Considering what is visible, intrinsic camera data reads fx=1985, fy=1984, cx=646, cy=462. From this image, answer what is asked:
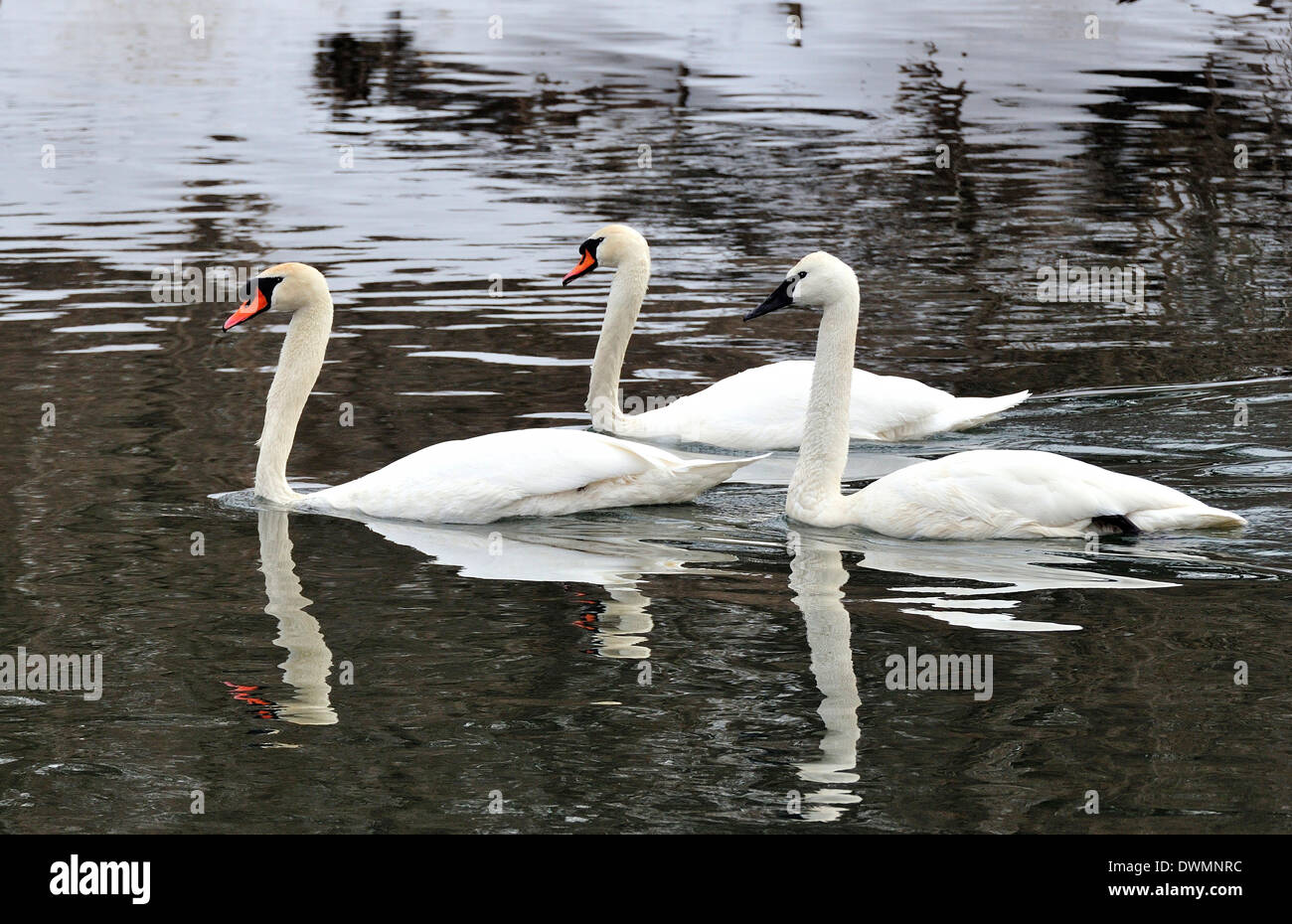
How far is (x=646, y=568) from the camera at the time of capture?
9.00m

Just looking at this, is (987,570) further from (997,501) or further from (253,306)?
(253,306)

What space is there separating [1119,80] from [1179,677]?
96.0 ft

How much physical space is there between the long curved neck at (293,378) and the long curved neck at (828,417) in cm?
262

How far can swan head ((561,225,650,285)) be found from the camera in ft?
42.5

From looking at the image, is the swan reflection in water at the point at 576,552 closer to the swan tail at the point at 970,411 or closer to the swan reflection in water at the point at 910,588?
the swan reflection in water at the point at 910,588

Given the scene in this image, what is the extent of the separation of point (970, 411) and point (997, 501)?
8.53 ft

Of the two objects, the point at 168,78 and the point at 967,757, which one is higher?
the point at 168,78

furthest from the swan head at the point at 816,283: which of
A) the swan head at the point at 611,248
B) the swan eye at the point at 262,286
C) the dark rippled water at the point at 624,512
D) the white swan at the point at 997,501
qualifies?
the swan head at the point at 611,248

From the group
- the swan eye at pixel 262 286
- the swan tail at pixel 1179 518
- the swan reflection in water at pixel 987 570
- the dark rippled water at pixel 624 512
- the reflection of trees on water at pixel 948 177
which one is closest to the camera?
the dark rippled water at pixel 624 512

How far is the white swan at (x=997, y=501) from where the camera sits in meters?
9.12

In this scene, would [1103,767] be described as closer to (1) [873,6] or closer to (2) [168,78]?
(2) [168,78]

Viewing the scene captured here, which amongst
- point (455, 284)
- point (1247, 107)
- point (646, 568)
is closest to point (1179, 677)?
point (646, 568)

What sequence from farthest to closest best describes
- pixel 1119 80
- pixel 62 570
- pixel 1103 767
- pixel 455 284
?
pixel 1119 80 < pixel 455 284 < pixel 62 570 < pixel 1103 767

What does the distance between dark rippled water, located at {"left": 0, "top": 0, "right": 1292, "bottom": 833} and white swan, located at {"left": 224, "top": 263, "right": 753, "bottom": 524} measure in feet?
0.50
